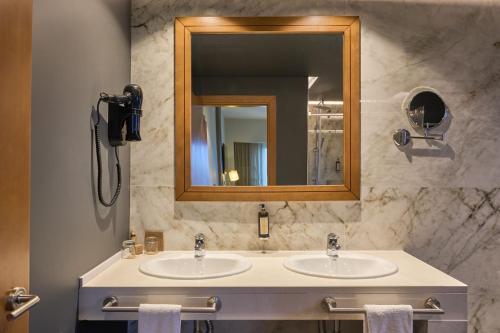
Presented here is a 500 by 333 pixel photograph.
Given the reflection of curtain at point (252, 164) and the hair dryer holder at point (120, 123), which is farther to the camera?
the reflection of curtain at point (252, 164)

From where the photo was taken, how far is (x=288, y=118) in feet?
5.78

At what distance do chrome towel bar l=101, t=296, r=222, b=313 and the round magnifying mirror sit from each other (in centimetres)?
135

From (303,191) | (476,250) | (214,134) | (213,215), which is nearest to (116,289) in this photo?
(213,215)

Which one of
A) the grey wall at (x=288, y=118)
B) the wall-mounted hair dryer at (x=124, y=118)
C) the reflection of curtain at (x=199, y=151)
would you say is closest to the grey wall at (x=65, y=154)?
Result: the wall-mounted hair dryer at (x=124, y=118)

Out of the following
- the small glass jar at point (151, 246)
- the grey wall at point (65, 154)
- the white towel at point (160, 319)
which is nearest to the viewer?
the grey wall at point (65, 154)

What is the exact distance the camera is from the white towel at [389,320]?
1.21 metres

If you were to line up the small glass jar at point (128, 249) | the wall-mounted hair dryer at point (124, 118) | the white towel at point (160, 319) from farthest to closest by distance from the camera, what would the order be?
the small glass jar at point (128, 249) → the wall-mounted hair dryer at point (124, 118) → the white towel at point (160, 319)

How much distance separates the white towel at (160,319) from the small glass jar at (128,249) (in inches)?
18.2

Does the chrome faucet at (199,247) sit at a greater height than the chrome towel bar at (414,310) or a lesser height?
greater

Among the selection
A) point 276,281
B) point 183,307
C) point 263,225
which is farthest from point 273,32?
point 183,307

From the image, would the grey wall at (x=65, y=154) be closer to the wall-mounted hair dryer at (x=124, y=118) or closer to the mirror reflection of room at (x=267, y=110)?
the wall-mounted hair dryer at (x=124, y=118)

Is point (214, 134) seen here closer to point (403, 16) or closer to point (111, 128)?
point (111, 128)

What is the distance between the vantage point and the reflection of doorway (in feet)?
5.78

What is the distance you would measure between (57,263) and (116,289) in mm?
252
